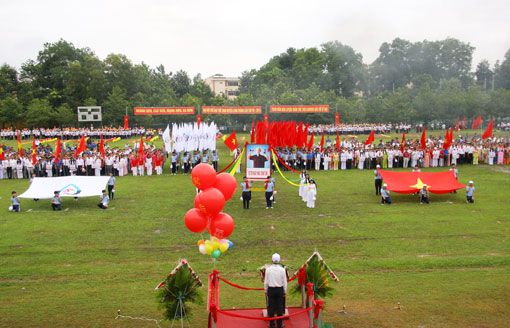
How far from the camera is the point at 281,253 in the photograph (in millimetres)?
13062

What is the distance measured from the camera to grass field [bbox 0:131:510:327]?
30.8 ft

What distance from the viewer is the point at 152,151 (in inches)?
1231

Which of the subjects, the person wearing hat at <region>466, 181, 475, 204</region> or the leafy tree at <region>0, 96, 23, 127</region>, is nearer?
the person wearing hat at <region>466, 181, 475, 204</region>

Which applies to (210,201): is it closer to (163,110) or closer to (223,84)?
(163,110)

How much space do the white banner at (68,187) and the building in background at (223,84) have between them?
282ft

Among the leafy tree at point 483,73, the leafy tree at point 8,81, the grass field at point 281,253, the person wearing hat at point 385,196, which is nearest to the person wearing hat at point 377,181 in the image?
the grass field at point 281,253

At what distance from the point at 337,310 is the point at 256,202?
1120cm

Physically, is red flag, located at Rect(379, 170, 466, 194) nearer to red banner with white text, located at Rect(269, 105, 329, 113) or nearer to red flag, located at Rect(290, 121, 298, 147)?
red flag, located at Rect(290, 121, 298, 147)

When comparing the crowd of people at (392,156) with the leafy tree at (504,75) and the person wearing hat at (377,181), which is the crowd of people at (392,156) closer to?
the person wearing hat at (377,181)

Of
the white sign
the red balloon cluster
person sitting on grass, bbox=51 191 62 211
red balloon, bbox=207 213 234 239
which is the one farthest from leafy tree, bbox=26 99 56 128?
red balloon, bbox=207 213 234 239

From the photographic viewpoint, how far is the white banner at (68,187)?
1956 cm

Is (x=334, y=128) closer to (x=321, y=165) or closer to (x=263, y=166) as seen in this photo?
Result: (x=321, y=165)

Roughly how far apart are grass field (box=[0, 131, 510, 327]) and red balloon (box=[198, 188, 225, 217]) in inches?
65.2

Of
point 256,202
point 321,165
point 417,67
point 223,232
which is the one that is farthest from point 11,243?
point 417,67
